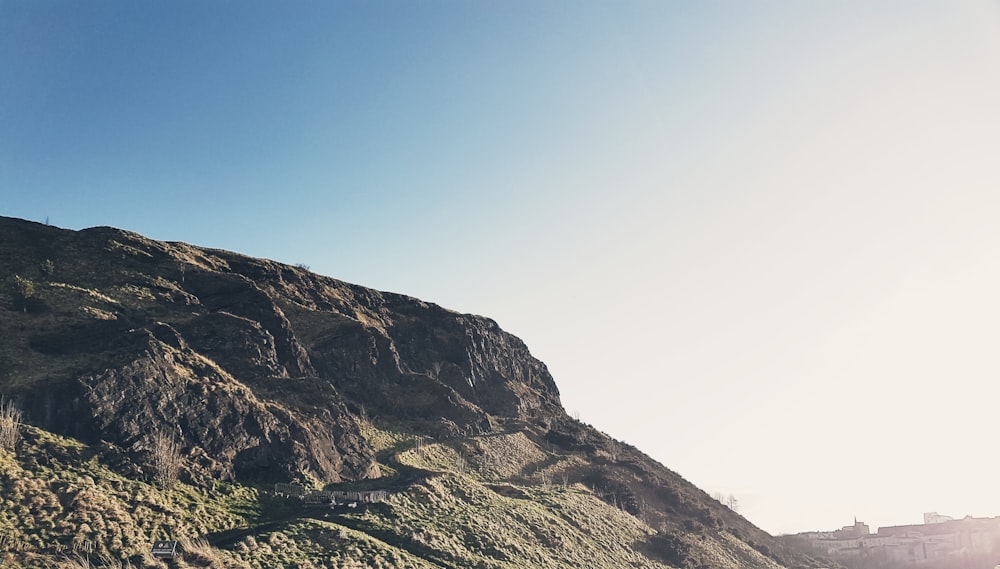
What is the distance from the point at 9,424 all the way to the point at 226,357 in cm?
2368

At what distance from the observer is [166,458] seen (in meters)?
55.9

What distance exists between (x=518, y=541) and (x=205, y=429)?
2762 centimetres

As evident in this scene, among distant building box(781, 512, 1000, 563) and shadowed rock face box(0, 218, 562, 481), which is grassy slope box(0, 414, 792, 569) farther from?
distant building box(781, 512, 1000, 563)

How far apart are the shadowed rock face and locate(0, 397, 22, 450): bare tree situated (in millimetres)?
1302

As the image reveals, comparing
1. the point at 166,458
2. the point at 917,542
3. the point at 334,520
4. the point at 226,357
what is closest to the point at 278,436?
the point at 166,458

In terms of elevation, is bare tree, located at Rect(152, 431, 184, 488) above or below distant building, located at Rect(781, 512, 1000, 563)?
below

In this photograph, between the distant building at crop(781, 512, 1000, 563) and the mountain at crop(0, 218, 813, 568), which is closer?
the mountain at crop(0, 218, 813, 568)

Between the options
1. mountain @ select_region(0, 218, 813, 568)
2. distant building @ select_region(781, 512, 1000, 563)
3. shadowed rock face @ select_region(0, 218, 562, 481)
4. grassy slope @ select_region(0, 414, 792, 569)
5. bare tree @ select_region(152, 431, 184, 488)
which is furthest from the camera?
distant building @ select_region(781, 512, 1000, 563)

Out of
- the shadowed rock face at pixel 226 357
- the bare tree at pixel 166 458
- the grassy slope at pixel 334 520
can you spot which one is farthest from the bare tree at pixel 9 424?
the bare tree at pixel 166 458

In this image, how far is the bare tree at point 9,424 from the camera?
50.5 m

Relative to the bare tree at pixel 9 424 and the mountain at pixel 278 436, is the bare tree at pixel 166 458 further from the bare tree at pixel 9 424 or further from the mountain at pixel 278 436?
the bare tree at pixel 9 424

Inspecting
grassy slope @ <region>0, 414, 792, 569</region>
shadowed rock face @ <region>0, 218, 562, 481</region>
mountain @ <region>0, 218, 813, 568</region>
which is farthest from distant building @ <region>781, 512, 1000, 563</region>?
shadowed rock face @ <region>0, 218, 562, 481</region>

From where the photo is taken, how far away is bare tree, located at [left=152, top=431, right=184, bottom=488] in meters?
54.6

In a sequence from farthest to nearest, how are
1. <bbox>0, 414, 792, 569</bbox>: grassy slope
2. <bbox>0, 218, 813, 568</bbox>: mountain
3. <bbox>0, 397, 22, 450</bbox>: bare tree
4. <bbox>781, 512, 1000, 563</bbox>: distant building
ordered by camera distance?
<bbox>781, 512, 1000, 563</bbox>: distant building → <bbox>0, 397, 22, 450</bbox>: bare tree → <bbox>0, 218, 813, 568</bbox>: mountain → <bbox>0, 414, 792, 569</bbox>: grassy slope
